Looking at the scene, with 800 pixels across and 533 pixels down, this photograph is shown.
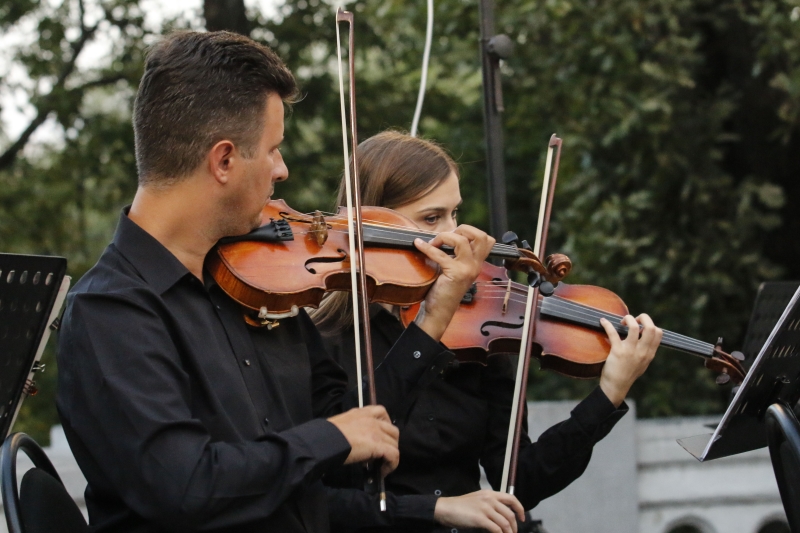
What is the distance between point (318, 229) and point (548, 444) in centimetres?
89

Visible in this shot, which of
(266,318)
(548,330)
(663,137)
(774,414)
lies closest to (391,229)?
(266,318)

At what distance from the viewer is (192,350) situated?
181 centimetres

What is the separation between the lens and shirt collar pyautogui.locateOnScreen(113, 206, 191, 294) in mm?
A: 1839

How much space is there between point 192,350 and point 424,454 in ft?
2.81

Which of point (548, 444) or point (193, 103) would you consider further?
point (548, 444)

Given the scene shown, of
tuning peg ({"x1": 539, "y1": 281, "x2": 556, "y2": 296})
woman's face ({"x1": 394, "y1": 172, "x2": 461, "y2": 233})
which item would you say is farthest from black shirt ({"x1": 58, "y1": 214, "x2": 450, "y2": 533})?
tuning peg ({"x1": 539, "y1": 281, "x2": 556, "y2": 296})

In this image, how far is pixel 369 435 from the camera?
5.93ft

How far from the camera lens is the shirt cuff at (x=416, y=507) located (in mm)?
2299

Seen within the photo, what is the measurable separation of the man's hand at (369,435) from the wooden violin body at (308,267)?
1.12ft

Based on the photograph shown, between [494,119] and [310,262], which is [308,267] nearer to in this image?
[310,262]

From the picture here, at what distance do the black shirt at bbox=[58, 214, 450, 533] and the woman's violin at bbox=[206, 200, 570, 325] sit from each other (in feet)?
0.20

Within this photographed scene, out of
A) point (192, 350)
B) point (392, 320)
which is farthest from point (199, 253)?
point (392, 320)

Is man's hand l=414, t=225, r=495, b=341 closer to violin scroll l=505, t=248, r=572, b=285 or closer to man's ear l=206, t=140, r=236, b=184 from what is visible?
violin scroll l=505, t=248, r=572, b=285

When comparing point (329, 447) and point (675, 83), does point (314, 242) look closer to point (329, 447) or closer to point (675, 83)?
point (329, 447)
